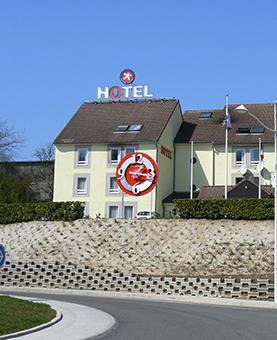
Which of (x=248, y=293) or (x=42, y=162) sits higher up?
(x=42, y=162)

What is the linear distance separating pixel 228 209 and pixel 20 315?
69.3ft

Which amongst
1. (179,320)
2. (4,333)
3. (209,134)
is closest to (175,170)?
(209,134)

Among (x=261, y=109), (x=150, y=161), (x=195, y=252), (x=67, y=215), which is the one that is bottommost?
(x=195, y=252)

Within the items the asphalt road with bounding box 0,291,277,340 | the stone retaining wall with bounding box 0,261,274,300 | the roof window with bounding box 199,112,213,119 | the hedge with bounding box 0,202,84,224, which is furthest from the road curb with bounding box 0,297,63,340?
the roof window with bounding box 199,112,213,119

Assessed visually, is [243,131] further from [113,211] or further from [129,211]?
[113,211]

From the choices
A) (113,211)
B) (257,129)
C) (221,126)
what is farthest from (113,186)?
(257,129)

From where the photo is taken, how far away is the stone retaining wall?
2408 centimetres

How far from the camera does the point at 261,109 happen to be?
56.5 meters

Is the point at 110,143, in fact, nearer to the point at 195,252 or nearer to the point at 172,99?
the point at 172,99

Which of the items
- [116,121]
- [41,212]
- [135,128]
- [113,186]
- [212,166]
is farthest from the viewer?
[116,121]

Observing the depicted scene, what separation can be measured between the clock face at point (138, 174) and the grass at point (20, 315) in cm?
2031

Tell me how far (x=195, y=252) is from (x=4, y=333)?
2003 centimetres

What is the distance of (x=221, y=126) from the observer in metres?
54.8

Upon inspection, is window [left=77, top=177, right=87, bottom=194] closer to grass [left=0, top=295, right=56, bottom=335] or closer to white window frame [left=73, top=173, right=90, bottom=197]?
white window frame [left=73, top=173, right=90, bottom=197]
